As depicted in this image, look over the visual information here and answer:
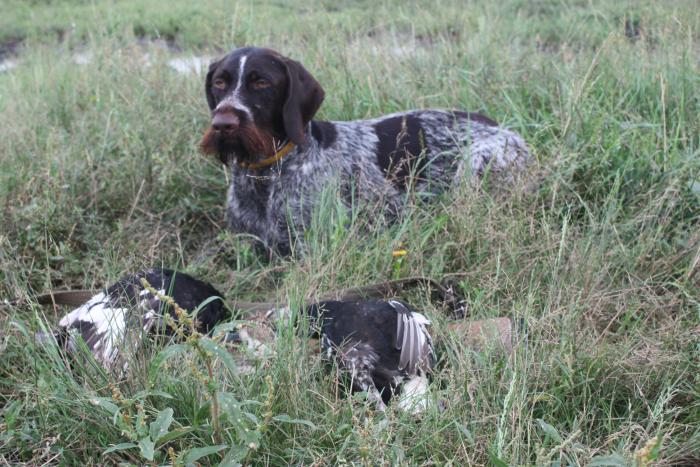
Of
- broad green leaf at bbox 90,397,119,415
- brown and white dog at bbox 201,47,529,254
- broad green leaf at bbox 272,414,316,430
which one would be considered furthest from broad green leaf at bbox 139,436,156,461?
brown and white dog at bbox 201,47,529,254

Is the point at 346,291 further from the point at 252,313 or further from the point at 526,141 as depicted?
the point at 526,141

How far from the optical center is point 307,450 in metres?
2.57

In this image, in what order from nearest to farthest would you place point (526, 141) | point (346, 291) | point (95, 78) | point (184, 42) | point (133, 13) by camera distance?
point (346, 291) < point (526, 141) < point (95, 78) < point (184, 42) < point (133, 13)

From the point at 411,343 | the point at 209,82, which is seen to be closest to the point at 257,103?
the point at 209,82

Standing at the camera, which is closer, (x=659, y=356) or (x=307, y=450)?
(x=307, y=450)

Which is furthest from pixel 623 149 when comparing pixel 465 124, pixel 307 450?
pixel 307 450

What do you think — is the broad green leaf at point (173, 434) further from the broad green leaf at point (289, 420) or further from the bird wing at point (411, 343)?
the bird wing at point (411, 343)

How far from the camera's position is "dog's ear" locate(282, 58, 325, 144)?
4.43m

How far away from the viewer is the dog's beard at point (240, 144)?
4.28 meters

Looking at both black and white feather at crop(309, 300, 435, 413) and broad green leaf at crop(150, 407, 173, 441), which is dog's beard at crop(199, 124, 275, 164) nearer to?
black and white feather at crop(309, 300, 435, 413)

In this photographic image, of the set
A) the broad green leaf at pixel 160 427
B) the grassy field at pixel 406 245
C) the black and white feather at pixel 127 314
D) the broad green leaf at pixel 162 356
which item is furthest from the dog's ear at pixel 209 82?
the broad green leaf at pixel 160 427

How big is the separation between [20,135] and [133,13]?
3.67 metres

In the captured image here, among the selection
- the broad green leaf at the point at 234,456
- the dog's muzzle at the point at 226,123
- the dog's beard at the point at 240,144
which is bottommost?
the broad green leaf at the point at 234,456

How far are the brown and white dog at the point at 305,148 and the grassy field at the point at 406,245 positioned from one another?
0.23 m
